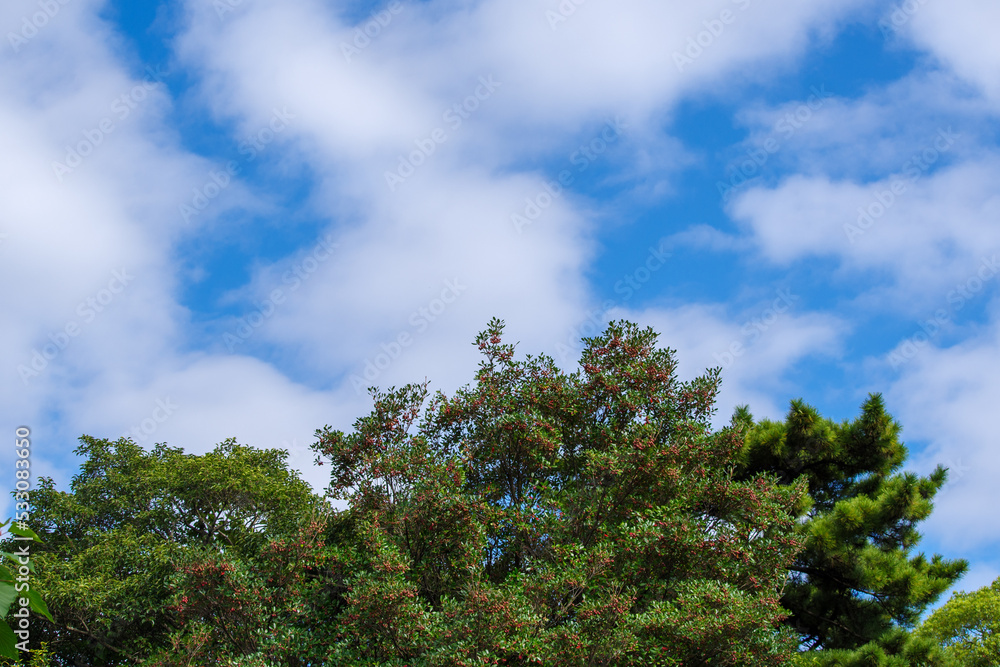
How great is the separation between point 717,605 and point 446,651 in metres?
3.37

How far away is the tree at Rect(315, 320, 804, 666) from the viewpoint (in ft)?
31.9

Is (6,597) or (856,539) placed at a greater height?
(856,539)

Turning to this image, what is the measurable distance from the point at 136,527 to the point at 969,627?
14326 mm

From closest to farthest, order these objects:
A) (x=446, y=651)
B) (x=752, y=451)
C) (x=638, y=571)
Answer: (x=446, y=651), (x=638, y=571), (x=752, y=451)

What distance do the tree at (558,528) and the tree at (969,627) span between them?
4.43 m

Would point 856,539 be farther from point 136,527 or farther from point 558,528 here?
point 136,527

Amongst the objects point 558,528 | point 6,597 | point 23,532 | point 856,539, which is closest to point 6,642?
point 6,597

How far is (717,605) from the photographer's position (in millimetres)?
10070

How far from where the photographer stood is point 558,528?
1079cm

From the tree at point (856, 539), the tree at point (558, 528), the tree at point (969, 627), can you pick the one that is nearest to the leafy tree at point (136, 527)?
the tree at point (558, 528)

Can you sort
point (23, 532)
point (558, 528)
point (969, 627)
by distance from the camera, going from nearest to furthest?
point (23, 532), point (558, 528), point (969, 627)

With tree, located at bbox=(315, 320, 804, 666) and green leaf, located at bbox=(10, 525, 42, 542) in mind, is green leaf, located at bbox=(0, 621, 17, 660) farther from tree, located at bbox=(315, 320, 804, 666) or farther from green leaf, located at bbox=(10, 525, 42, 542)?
tree, located at bbox=(315, 320, 804, 666)

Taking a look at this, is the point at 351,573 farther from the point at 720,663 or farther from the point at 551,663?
the point at 720,663

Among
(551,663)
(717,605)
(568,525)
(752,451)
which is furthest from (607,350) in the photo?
(752,451)
